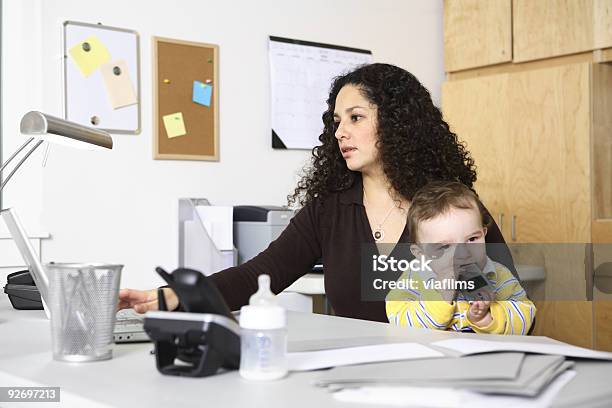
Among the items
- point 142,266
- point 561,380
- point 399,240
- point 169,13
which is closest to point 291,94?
point 169,13

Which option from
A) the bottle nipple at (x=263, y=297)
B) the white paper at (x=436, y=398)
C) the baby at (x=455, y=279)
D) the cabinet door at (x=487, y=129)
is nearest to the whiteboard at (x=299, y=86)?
the cabinet door at (x=487, y=129)

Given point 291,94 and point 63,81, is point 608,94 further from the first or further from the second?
point 63,81

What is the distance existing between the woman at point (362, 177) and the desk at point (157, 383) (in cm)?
79

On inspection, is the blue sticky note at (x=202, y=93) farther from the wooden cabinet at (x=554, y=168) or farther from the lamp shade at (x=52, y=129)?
the lamp shade at (x=52, y=129)

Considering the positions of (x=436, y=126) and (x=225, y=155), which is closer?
(x=436, y=126)

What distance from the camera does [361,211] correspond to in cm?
204

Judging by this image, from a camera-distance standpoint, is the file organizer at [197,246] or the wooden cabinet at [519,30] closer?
the file organizer at [197,246]

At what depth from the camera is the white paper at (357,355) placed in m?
0.91

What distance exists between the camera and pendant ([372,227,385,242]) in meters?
1.99

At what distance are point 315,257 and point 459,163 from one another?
471mm

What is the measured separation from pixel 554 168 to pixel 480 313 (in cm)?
207

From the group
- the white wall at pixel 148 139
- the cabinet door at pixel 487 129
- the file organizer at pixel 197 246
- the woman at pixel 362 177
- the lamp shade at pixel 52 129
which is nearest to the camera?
the lamp shade at pixel 52 129

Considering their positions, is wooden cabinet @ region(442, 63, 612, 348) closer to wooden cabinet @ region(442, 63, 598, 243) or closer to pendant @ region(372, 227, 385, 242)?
wooden cabinet @ region(442, 63, 598, 243)

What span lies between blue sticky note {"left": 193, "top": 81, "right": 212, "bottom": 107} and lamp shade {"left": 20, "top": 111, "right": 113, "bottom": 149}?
169 cm
